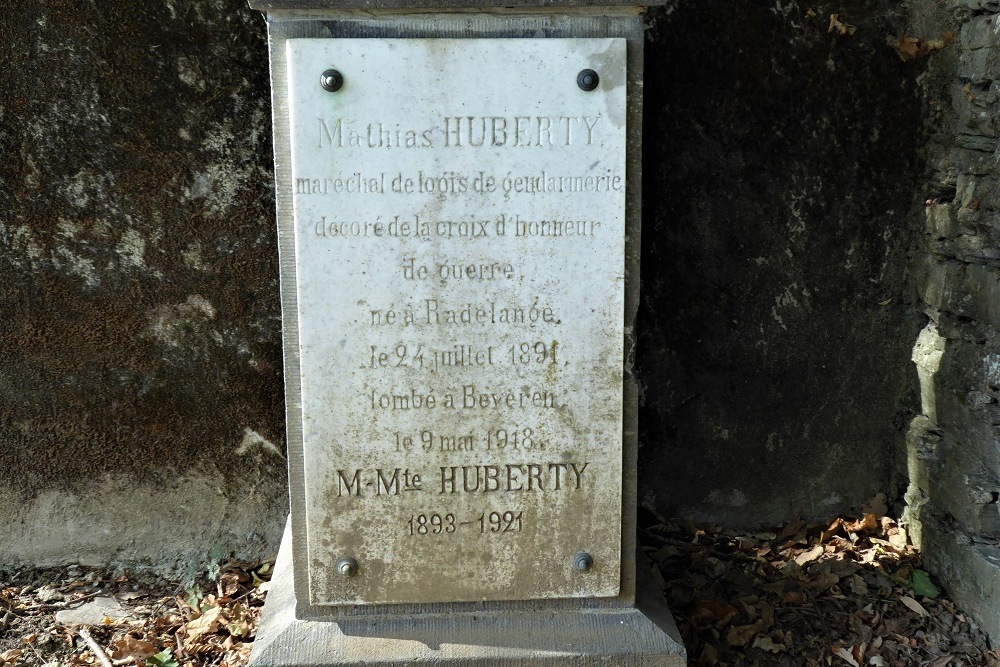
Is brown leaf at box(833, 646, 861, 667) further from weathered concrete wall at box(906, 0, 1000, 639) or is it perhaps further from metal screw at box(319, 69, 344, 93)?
metal screw at box(319, 69, 344, 93)

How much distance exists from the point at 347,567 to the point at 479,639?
404 mm

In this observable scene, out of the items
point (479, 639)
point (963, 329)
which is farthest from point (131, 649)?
point (963, 329)

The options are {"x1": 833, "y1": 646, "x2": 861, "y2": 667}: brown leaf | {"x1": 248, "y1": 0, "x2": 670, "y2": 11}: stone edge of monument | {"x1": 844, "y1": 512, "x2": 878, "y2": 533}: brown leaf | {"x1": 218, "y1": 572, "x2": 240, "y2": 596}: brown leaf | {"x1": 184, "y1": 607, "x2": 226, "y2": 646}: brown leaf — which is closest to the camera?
{"x1": 248, "y1": 0, "x2": 670, "y2": 11}: stone edge of monument

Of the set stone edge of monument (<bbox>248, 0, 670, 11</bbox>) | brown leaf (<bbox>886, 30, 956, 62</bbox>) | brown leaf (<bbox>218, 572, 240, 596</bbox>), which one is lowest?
brown leaf (<bbox>218, 572, 240, 596</bbox>)

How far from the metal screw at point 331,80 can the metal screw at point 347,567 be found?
1.23 metres

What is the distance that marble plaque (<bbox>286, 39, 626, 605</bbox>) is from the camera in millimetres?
2350

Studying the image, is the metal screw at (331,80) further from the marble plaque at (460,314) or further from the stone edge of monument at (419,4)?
the stone edge of monument at (419,4)

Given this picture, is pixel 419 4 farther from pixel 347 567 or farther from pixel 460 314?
pixel 347 567

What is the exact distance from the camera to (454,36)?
7.70 ft

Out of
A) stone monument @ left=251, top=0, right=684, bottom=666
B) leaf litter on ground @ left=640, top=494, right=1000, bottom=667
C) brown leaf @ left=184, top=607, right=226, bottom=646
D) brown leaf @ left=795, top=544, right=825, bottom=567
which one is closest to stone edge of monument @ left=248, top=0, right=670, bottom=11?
Result: stone monument @ left=251, top=0, right=684, bottom=666

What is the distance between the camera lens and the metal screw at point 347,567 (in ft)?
8.34

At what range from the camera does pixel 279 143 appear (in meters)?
2.38

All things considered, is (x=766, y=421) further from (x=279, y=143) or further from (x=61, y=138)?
(x=61, y=138)

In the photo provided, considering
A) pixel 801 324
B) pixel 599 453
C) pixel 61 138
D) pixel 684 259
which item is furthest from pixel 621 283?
pixel 61 138
